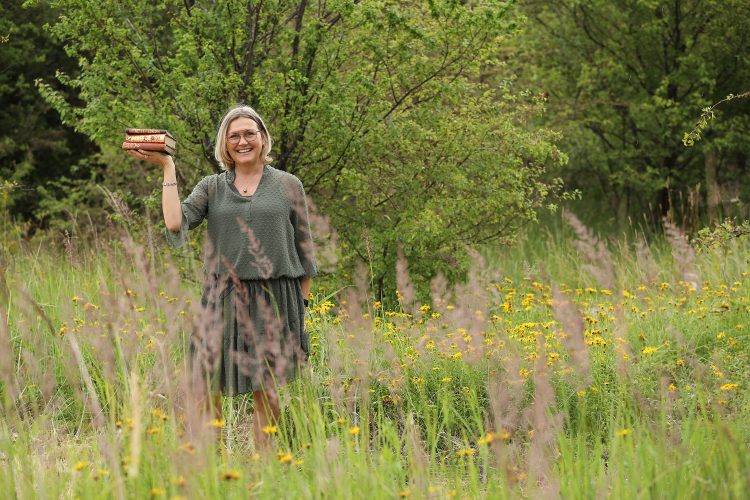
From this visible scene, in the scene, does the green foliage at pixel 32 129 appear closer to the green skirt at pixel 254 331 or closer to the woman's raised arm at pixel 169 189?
the woman's raised arm at pixel 169 189

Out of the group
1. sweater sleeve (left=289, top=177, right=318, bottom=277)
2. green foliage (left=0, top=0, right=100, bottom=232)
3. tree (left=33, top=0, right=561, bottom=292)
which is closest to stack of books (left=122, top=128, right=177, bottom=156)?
sweater sleeve (left=289, top=177, right=318, bottom=277)

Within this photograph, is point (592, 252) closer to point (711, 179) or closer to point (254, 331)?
point (254, 331)

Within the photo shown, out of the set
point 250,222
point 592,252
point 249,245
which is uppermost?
point 250,222

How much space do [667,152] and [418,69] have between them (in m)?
7.04

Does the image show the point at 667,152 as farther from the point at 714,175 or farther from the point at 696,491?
the point at 696,491

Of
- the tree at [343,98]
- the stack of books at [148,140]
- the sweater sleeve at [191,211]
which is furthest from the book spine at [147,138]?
the tree at [343,98]

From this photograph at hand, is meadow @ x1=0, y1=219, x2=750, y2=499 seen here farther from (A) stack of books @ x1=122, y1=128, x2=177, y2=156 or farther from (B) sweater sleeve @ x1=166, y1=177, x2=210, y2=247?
(A) stack of books @ x1=122, y1=128, x2=177, y2=156

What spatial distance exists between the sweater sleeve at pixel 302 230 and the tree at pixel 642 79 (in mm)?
8019

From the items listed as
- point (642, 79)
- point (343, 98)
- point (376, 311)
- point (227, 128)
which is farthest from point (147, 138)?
point (642, 79)

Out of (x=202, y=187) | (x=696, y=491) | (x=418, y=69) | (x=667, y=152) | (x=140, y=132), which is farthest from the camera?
(x=667, y=152)

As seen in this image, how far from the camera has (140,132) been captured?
3.90 m

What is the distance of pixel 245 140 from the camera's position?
4078 millimetres

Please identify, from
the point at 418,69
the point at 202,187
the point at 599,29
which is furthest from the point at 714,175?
the point at 202,187

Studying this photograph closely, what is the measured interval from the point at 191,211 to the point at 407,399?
1514 millimetres
